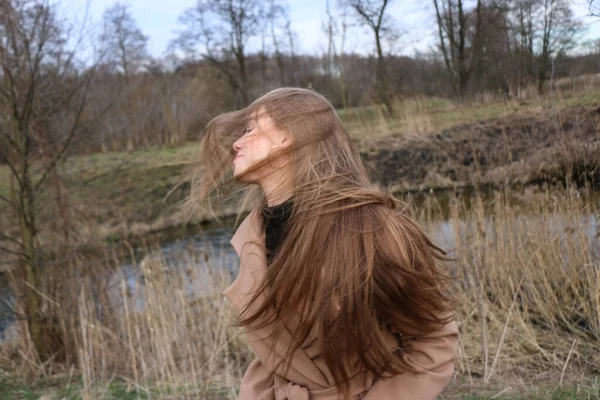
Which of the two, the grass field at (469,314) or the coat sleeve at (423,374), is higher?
the coat sleeve at (423,374)

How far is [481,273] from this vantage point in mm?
4227

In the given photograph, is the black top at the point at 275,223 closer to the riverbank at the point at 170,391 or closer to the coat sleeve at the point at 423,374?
the coat sleeve at the point at 423,374

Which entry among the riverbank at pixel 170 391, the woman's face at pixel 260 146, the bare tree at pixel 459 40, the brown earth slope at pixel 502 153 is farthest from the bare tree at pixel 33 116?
the bare tree at pixel 459 40

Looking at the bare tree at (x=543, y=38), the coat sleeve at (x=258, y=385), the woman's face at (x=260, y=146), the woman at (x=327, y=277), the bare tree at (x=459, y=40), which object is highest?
the bare tree at (x=459, y=40)

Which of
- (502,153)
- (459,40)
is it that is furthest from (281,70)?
(502,153)

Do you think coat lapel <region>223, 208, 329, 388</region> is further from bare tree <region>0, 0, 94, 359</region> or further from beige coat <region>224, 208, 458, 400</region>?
bare tree <region>0, 0, 94, 359</region>

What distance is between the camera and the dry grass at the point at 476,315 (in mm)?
3498

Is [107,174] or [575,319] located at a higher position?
[107,174]

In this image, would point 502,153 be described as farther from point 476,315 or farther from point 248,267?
point 248,267

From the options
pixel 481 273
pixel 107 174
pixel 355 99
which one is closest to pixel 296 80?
pixel 355 99

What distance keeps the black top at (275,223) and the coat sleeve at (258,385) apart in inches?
12.7

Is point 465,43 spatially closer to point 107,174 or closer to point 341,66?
point 341,66

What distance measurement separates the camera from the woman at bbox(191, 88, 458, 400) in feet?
4.02

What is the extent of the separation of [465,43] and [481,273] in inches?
737
